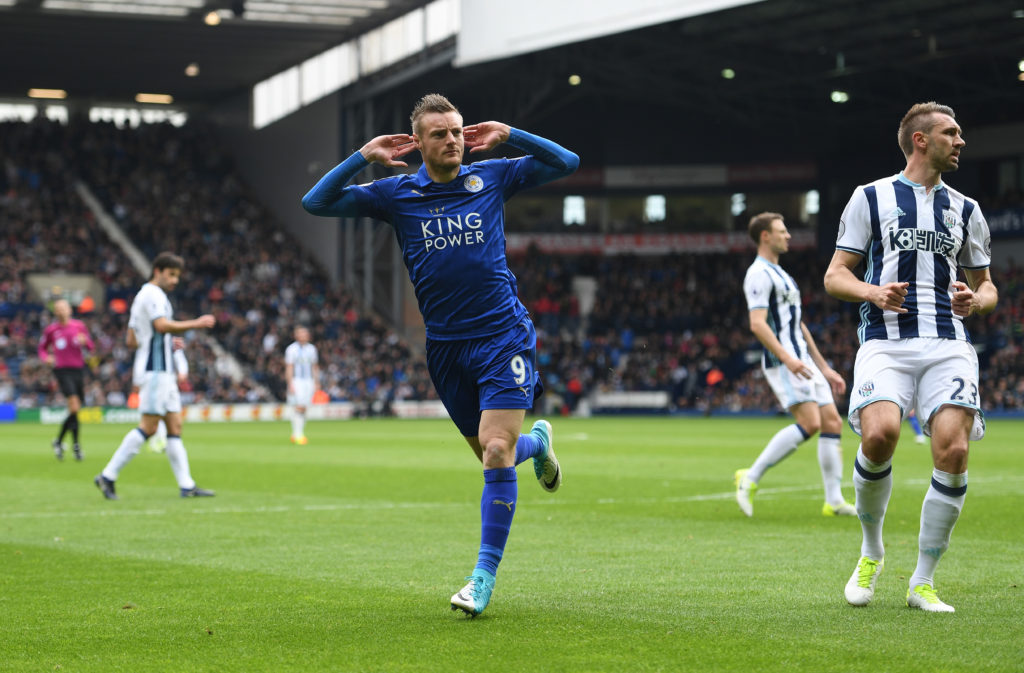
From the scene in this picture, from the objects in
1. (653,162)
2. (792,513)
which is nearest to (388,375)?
(653,162)

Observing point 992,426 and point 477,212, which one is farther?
point 992,426

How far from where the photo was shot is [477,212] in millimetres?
6234

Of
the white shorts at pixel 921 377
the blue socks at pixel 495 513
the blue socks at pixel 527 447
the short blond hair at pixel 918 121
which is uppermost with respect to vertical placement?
the short blond hair at pixel 918 121

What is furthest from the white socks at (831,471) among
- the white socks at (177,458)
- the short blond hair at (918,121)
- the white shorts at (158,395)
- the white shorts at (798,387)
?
the white socks at (177,458)

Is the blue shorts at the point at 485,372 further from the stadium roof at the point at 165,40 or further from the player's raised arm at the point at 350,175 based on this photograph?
the stadium roof at the point at 165,40

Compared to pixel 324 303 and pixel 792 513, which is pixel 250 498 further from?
pixel 324 303

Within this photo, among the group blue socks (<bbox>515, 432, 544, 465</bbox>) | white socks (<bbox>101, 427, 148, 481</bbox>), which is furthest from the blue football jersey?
white socks (<bbox>101, 427, 148, 481</bbox>)

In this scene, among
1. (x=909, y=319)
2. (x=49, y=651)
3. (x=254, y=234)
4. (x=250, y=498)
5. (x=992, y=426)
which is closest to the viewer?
(x=49, y=651)

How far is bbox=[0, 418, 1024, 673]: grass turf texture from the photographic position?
4.97m

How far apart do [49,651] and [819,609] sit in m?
3.28

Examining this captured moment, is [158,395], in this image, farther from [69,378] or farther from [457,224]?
[69,378]

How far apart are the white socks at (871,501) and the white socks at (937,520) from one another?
0.22m

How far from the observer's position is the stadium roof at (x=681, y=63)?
3434 cm

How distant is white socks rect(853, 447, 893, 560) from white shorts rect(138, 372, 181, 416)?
779cm
